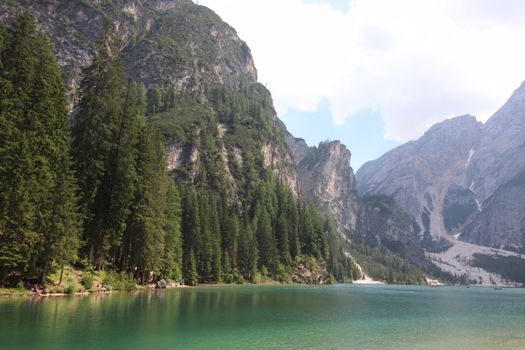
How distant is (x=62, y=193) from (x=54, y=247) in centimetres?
559

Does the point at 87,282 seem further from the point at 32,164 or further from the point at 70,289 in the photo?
the point at 32,164

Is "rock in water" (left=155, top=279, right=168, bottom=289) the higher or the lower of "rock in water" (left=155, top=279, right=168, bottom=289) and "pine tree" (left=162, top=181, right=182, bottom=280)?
the lower

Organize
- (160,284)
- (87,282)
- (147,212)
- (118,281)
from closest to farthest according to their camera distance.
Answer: (87,282) → (118,281) → (147,212) → (160,284)

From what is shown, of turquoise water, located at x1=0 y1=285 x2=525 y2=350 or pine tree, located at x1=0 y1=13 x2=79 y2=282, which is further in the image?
pine tree, located at x1=0 y1=13 x2=79 y2=282

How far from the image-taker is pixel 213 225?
11694 centimetres

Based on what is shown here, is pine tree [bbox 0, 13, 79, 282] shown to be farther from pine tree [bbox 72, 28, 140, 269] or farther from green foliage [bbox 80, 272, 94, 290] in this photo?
pine tree [bbox 72, 28, 140, 269]

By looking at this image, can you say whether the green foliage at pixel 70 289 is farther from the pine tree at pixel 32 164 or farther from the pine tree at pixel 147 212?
the pine tree at pixel 147 212

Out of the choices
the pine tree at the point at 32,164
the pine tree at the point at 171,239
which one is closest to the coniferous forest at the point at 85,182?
the pine tree at the point at 32,164

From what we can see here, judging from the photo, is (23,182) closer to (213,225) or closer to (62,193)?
(62,193)

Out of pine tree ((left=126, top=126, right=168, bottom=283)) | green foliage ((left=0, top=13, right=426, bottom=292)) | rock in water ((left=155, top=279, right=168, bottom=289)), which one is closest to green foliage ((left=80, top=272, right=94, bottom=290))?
green foliage ((left=0, top=13, right=426, bottom=292))

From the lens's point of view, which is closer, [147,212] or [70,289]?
[70,289]

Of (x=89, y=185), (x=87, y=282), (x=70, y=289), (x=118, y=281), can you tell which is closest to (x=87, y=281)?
(x=87, y=282)

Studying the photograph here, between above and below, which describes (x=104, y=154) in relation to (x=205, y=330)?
above

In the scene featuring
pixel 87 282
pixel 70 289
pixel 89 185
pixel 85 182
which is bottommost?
pixel 70 289
